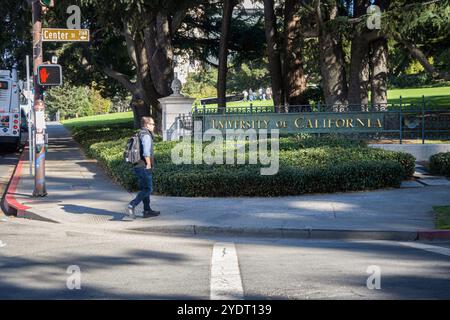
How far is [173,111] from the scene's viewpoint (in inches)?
896

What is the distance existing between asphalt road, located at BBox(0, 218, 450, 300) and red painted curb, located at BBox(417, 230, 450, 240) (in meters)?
0.34

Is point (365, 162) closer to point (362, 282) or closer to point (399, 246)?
point (399, 246)

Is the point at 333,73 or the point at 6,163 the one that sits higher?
the point at 333,73

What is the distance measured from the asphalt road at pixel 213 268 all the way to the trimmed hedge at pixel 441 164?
7.26 m

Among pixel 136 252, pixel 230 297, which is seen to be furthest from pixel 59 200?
pixel 230 297

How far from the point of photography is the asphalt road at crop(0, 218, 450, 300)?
22.6 ft

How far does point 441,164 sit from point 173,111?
940cm

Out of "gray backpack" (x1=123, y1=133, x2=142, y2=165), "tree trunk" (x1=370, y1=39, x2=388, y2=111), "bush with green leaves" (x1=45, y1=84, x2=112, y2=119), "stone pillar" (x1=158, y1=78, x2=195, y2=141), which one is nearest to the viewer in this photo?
"gray backpack" (x1=123, y1=133, x2=142, y2=165)

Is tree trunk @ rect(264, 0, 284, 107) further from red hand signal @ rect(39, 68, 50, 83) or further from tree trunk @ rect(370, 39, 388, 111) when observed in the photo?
red hand signal @ rect(39, 68, 50, 83)

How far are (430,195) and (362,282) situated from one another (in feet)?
24.6

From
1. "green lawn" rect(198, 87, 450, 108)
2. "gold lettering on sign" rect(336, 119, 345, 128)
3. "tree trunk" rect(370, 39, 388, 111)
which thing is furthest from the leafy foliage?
"green lawn" rect(198, 87, 450, 108)

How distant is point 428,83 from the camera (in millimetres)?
64250

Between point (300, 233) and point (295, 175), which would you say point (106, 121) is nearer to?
point (295, 175)

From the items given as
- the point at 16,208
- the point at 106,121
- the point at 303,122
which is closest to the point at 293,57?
the point at 303,122
